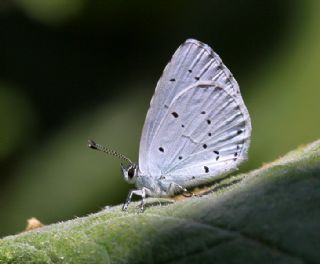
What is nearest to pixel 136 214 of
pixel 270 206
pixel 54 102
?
pixel 270 206

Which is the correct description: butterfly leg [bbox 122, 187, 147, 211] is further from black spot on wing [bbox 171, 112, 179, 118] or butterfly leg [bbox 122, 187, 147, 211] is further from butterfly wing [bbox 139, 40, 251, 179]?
black spot on wing [bbox 171, 112, 179, 118]

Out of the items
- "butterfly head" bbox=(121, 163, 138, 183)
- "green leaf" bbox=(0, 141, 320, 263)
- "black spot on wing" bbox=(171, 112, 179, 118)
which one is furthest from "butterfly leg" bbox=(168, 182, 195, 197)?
"green leaf" bbox=(0, 141, 320, 263)

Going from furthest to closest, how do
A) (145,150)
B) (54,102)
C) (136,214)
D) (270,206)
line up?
(54,102) → (145,150) → (136,214) → (270,206)

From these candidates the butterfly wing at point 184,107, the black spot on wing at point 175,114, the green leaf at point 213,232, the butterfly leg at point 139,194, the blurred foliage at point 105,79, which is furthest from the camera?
the blurred foliage at point 105,79

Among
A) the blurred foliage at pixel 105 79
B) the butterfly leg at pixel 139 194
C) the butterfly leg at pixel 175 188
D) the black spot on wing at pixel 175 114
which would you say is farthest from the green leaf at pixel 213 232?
the blurred foliage at pixel 105 79

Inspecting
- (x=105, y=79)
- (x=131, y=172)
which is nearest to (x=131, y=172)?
(x=131, y=172)

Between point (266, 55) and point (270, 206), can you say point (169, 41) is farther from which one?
point (270, 206)

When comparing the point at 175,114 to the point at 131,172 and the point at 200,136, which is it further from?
the point at 131,172

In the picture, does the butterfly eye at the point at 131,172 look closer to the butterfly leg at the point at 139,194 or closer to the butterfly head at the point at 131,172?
the butterfly head at the point at 131,172
